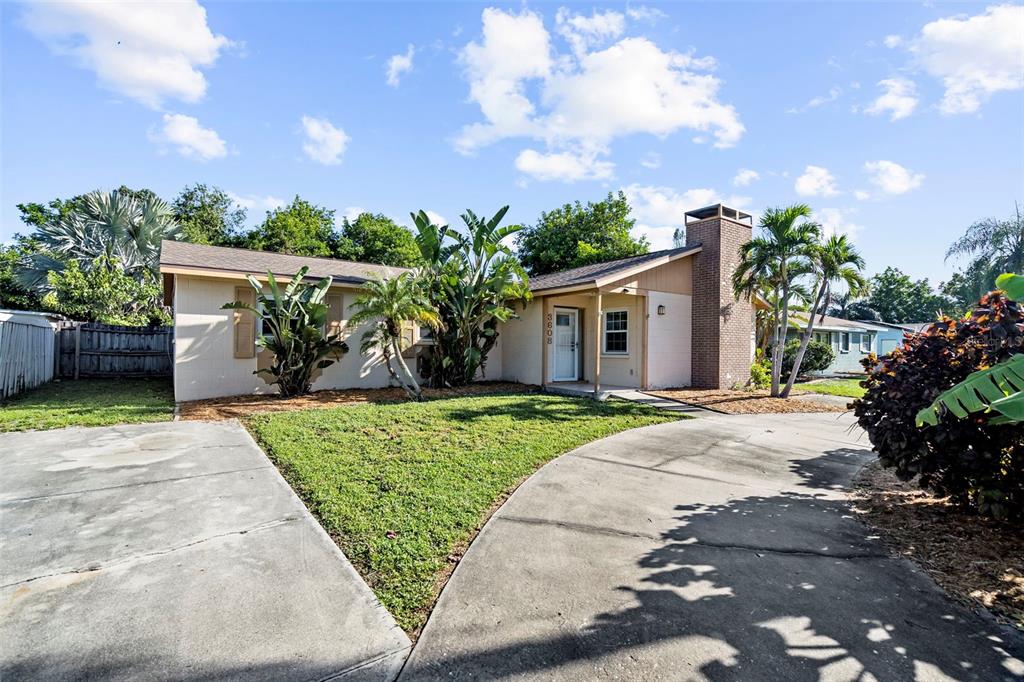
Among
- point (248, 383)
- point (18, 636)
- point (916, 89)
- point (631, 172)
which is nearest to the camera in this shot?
point (18, 636)

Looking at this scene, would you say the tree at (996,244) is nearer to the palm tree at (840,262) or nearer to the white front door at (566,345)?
the palm tree at (840,262)

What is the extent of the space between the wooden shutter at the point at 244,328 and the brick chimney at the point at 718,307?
37.0ft

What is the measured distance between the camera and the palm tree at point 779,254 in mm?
11008

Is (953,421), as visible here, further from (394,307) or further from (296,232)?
(296,232)

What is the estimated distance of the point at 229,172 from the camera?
18.4 meters

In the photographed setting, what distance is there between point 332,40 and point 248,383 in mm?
7501

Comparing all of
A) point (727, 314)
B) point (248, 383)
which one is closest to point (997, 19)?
point (727, 314)

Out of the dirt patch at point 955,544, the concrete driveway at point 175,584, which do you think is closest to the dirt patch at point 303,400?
the concrete driveway at point 175,584

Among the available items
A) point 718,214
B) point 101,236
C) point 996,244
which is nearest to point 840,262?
point 718,214

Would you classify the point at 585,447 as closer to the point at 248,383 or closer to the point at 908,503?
the point at 908,503

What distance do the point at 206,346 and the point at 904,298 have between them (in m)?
56.3

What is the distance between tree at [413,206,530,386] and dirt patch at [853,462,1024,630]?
7978 millimetres

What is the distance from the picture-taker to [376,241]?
3144cm

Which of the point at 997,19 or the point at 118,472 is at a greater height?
the point at 997,19
